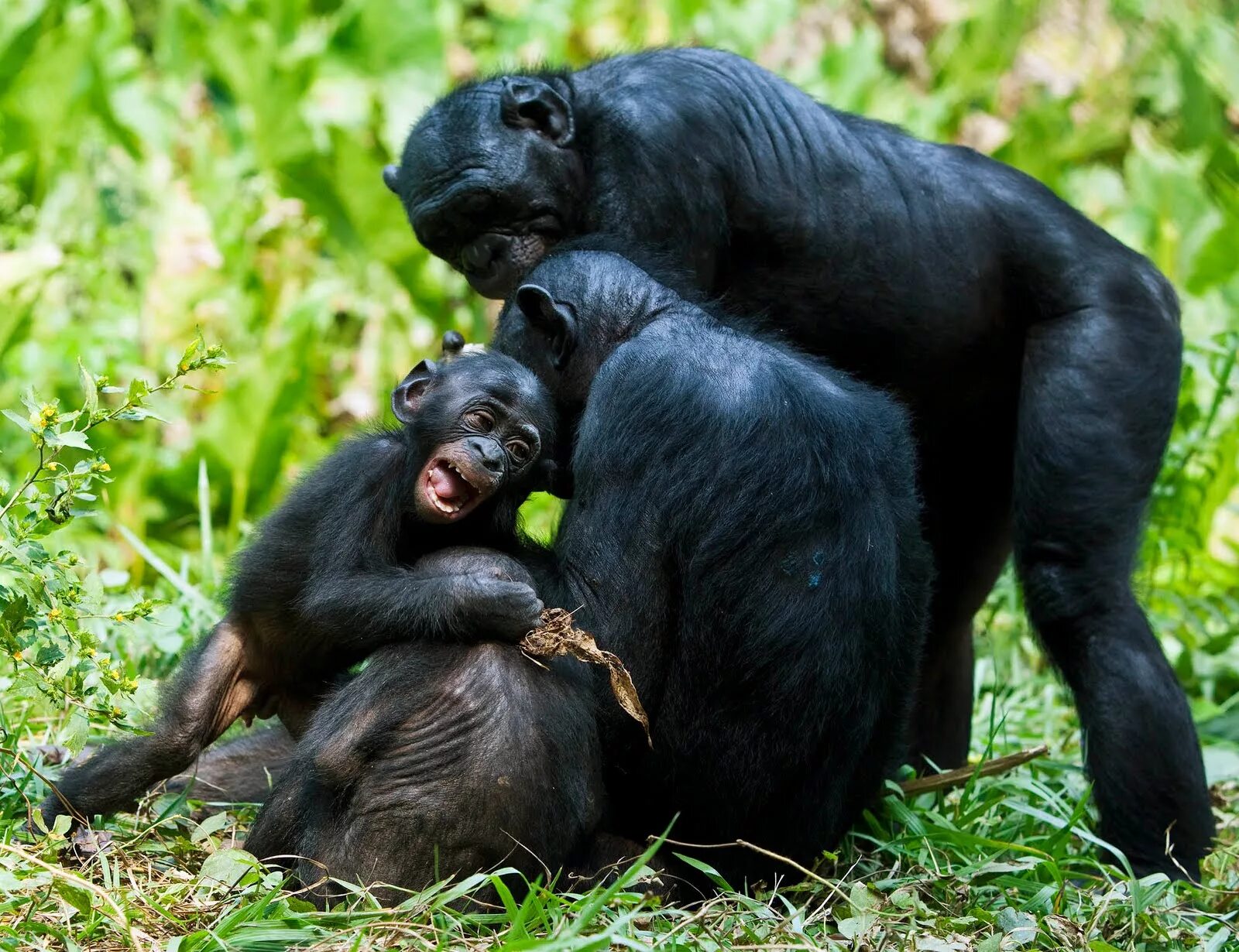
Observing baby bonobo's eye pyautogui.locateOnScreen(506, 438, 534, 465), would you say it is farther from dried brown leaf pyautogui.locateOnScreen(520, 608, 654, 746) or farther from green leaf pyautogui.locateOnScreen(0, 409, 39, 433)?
green leaf pyautogui.locateOnScreen(0, 409, 39, 433)

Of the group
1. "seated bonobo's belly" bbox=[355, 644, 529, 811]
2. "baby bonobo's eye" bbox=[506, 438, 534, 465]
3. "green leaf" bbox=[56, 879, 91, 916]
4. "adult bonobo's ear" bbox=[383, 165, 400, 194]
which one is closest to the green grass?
"green leaf" bbox=[56, 879, 91, 916]

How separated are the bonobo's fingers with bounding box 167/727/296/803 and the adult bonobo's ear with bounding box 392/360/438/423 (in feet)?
3.51

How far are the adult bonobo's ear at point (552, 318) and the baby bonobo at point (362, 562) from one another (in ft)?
0.56

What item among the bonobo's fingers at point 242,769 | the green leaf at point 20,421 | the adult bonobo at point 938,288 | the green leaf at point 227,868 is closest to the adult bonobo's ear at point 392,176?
the adult bonobo at point 938,288

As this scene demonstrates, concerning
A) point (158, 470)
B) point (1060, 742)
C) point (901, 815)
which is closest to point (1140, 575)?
point (1060, 742)

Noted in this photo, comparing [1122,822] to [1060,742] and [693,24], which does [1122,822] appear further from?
[693,24]

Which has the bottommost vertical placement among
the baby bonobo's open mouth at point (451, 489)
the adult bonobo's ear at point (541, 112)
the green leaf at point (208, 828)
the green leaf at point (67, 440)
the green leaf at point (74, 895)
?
the green leaf at point (208, 828)

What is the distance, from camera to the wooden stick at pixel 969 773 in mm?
4168

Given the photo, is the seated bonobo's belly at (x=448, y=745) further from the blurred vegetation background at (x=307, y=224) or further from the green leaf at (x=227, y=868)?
the blurred vegetation background at (x=307, y=224)

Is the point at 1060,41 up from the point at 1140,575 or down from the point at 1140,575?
up

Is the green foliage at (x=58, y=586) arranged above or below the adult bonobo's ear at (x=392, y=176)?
below

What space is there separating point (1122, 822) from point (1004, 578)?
249 centimetres

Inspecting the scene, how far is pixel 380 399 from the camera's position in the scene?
8.78 meters

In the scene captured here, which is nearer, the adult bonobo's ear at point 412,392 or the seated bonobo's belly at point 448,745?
the seated bonobo's belly at point 448,745
